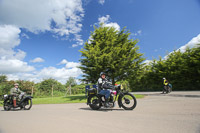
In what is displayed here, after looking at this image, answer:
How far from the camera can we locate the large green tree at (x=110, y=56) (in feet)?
37.5

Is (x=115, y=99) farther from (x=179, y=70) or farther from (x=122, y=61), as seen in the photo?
(x=179, y=70)

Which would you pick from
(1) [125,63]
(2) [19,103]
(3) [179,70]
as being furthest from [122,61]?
(3) [179,70]

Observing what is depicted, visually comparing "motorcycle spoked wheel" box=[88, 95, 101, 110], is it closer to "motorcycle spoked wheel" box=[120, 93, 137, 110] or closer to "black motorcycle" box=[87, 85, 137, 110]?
"black motorcycle" box=[87, 85, 137, 110]

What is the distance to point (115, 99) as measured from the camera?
5770 millimetres

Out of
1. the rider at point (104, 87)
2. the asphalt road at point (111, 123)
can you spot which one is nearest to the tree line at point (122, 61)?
the rider at point (104, 87)

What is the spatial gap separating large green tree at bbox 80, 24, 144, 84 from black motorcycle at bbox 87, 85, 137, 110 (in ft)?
16.9

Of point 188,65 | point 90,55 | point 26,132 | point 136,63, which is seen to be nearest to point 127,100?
point 26,132

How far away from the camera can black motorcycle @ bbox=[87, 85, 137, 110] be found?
568 cm

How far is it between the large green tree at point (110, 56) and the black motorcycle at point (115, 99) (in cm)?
514

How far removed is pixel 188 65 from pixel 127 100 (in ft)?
54.1

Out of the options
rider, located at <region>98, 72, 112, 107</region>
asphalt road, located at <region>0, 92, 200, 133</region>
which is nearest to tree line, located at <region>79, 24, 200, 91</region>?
rider, located at <region>98, 72, 112, 107</region>

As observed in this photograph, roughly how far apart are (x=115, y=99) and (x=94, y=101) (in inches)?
44.1

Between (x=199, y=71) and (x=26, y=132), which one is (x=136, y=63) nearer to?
(x=199, y=71)

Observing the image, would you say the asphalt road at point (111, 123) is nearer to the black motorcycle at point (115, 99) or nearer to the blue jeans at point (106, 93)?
the black motorcycle at point (115, 99)
